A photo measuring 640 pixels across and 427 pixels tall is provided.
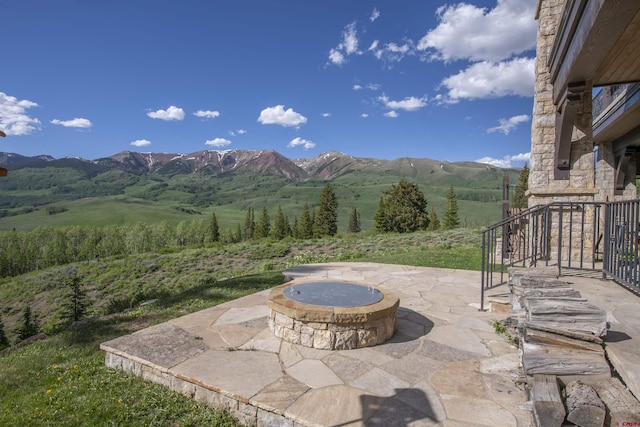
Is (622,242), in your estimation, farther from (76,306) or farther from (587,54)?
(76,306)

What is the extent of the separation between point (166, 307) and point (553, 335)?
18.2 feet

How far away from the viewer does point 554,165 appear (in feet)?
23.8

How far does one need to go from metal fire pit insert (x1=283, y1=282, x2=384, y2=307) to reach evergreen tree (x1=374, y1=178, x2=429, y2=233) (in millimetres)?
34109

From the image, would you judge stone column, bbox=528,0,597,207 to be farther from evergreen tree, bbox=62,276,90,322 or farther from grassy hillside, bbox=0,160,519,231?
grassy hillside, bbox=0,160,519,231

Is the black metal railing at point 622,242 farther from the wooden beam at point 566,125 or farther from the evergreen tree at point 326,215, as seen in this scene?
the evergreen tree at point 326,215

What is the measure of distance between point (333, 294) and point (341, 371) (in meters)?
1.29

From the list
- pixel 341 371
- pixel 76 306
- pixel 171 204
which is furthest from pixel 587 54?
pixel 171 204

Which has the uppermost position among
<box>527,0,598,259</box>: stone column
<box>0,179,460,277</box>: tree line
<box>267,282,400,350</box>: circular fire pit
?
<box>527,0,598,259</box>: stone column

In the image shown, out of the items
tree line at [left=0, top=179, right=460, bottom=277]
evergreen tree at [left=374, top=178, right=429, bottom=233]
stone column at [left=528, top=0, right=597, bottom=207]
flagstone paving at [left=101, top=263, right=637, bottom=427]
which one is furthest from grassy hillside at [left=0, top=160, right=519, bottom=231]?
flagstone paving at [left=101, top=263, right=637, bottom=427]

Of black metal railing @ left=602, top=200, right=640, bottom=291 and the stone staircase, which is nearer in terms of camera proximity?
the stone staircase

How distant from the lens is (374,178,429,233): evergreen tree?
38.4 metres

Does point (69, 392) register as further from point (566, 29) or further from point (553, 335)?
point (566, 29)

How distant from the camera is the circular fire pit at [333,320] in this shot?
3674mm

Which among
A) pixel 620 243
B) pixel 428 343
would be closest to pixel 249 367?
pixel 428 343
